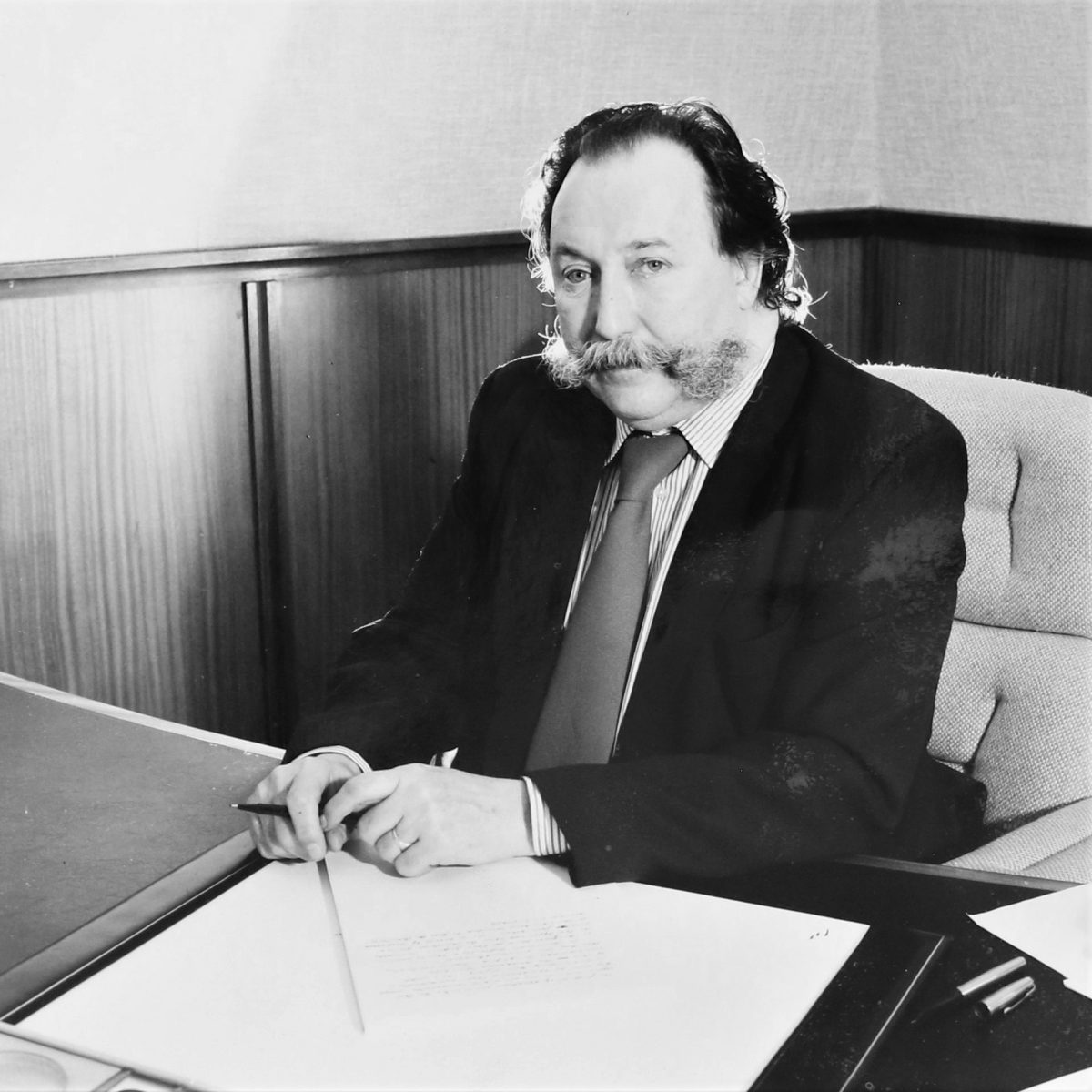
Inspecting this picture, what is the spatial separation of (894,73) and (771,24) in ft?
0.79

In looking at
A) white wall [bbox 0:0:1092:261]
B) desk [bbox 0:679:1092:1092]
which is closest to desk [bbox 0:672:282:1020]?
desk [bbox 0:679:1092:1092]

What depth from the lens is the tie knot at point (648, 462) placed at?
143 centimetres

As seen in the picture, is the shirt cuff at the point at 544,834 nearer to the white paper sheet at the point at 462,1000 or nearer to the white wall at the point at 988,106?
the white paper sheet at the point at 462,1000

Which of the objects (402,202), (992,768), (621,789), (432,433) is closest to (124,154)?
(402,202)

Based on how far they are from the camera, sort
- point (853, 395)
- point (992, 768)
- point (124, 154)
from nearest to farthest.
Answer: point (853, 395) → point (992, 768) → point (124, 154)

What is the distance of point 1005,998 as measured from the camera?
2.70 ft

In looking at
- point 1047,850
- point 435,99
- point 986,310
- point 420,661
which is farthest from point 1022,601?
point 435,99

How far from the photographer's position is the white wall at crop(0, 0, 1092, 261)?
1832 millimetres

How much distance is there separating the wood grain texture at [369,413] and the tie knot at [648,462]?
0.78 metres

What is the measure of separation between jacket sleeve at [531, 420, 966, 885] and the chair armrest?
0.11 metres

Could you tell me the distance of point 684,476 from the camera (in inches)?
55.9

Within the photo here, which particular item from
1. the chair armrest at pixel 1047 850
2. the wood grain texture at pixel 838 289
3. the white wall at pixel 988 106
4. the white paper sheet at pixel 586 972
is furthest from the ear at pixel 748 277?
the wood grain texture at pixel 838 289

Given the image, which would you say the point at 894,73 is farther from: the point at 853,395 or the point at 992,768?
the point at 992,768

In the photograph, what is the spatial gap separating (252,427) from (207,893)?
3.81 ft
